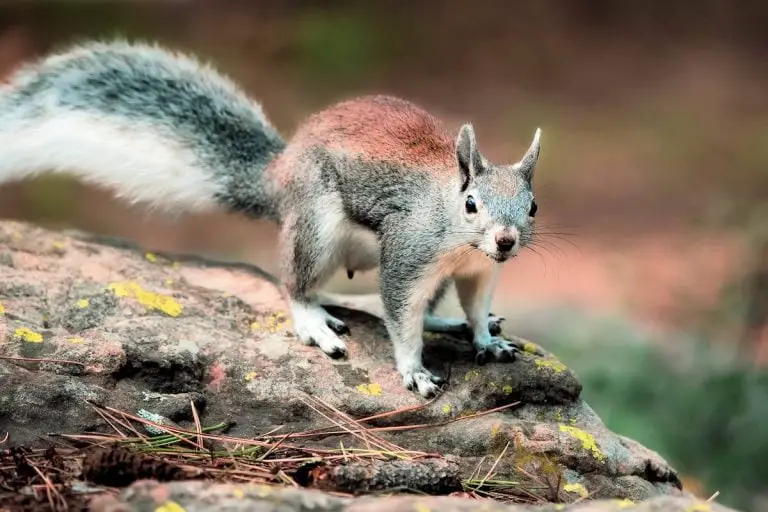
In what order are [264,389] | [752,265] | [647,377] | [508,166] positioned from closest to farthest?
1. [264,389]
2. [508,166]
3. [647,377]
4. [752,265]

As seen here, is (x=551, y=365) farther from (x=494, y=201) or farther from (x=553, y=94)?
(x=553, y=94)

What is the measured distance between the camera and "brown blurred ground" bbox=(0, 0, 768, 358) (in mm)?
7676

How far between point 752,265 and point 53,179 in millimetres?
6308

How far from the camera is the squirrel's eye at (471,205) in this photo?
3.31 m

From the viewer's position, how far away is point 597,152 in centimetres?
892

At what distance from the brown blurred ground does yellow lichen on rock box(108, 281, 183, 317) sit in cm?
319

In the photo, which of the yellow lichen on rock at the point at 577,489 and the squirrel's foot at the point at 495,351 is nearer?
the yellow lichen on rock at the point at 577,489

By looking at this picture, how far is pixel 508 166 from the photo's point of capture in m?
3.48

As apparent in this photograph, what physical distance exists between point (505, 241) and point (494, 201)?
205 mm

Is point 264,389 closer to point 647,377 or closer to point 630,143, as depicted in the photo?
point 647,377

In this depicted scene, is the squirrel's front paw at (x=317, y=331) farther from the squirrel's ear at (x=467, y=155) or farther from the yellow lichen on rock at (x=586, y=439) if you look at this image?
the yellow lichen on rock at (x=586, y=439)

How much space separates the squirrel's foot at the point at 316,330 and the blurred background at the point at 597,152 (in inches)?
82.3

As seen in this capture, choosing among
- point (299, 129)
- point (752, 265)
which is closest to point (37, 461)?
point (299, 129)

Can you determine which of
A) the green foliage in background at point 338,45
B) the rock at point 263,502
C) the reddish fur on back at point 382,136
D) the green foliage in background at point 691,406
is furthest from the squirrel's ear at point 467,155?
the green foliage in background at point 338,45
